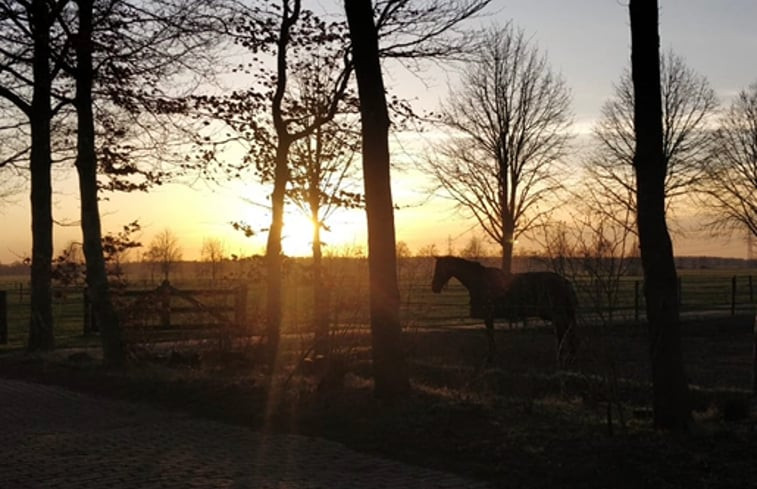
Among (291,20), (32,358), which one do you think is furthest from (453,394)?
(32,358)

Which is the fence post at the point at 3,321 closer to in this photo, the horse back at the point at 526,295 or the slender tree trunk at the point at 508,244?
the horse back at the point at 526,295

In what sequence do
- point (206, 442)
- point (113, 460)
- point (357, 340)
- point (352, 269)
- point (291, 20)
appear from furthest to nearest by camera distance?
point (291, 20), point (352, 269), point (357, 340), point (206, 442), point (113, 460)

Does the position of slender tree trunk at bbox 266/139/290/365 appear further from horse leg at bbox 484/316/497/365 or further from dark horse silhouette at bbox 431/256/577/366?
dark horse silhouette at bbox 431/256/577/366

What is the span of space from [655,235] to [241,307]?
1161 centimetres

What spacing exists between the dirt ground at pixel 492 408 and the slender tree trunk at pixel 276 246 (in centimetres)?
75

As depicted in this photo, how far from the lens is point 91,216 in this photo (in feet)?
60.3

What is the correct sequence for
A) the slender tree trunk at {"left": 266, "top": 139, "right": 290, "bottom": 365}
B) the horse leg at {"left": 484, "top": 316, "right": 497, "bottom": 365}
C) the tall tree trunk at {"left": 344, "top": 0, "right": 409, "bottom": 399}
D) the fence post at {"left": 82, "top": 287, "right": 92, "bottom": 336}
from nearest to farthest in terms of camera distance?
1. the tall tree trunk at {"left": 344, "top": 0, "right": 409, "bottom": 399}
2. the slender tree trunk at {"left": 266, "top": 139, "right": 290, "bottom": 365}
3. the horse leg at {"left": 484, "top": 316, "right": 497, "bottom": 365}
4. the fence post at {"left": 82, "top": 287, "right": 92, "bottom": 336}

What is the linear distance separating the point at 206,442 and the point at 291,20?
972 centimetres

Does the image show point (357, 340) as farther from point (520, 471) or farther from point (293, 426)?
point (520, 471)

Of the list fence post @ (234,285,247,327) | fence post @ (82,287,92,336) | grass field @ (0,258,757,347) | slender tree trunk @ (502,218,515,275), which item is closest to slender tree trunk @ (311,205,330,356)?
grass field @ (0,258,757,347)

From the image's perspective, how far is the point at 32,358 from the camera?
66.0ft

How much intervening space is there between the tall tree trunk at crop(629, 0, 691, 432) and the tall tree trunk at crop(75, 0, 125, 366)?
11.9 metres

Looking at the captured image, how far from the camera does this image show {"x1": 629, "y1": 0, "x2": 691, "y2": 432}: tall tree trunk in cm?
891

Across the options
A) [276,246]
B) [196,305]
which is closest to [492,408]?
[276,246]
